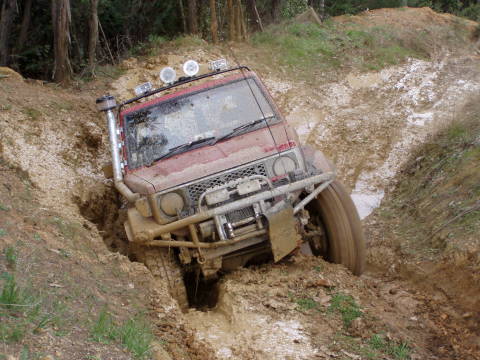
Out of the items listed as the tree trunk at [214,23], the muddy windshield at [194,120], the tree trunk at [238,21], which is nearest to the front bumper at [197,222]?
the muddy windshield at [194,120]

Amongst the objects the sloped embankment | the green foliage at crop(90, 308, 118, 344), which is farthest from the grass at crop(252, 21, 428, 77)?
the green foliage at crop(90, 308, 118, 344)

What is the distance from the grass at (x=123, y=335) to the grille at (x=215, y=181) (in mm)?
1431

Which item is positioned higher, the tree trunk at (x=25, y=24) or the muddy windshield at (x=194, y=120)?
the muddy windshield at (x=194, y=120)

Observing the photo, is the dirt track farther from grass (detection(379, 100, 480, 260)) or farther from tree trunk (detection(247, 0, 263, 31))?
tree trunk (detection(247, 0, 263, 31))

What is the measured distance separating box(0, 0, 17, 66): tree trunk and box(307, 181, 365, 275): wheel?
8.80 m

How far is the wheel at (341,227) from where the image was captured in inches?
222

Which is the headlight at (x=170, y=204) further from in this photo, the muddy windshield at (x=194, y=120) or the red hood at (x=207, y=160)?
the muddy windshield at (x=194, y=120)

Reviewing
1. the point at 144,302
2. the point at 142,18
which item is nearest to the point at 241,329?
the point at 144,302

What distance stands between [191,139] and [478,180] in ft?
9.97

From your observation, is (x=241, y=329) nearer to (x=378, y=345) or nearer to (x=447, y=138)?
(x=378, y=345)

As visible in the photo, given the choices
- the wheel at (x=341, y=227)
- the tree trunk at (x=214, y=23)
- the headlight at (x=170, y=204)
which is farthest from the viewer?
the tree trunk at (x=214, y=23)

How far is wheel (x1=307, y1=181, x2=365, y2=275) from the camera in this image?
18.5 ft

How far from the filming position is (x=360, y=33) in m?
13.6

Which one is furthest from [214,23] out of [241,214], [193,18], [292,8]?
[241,214]
